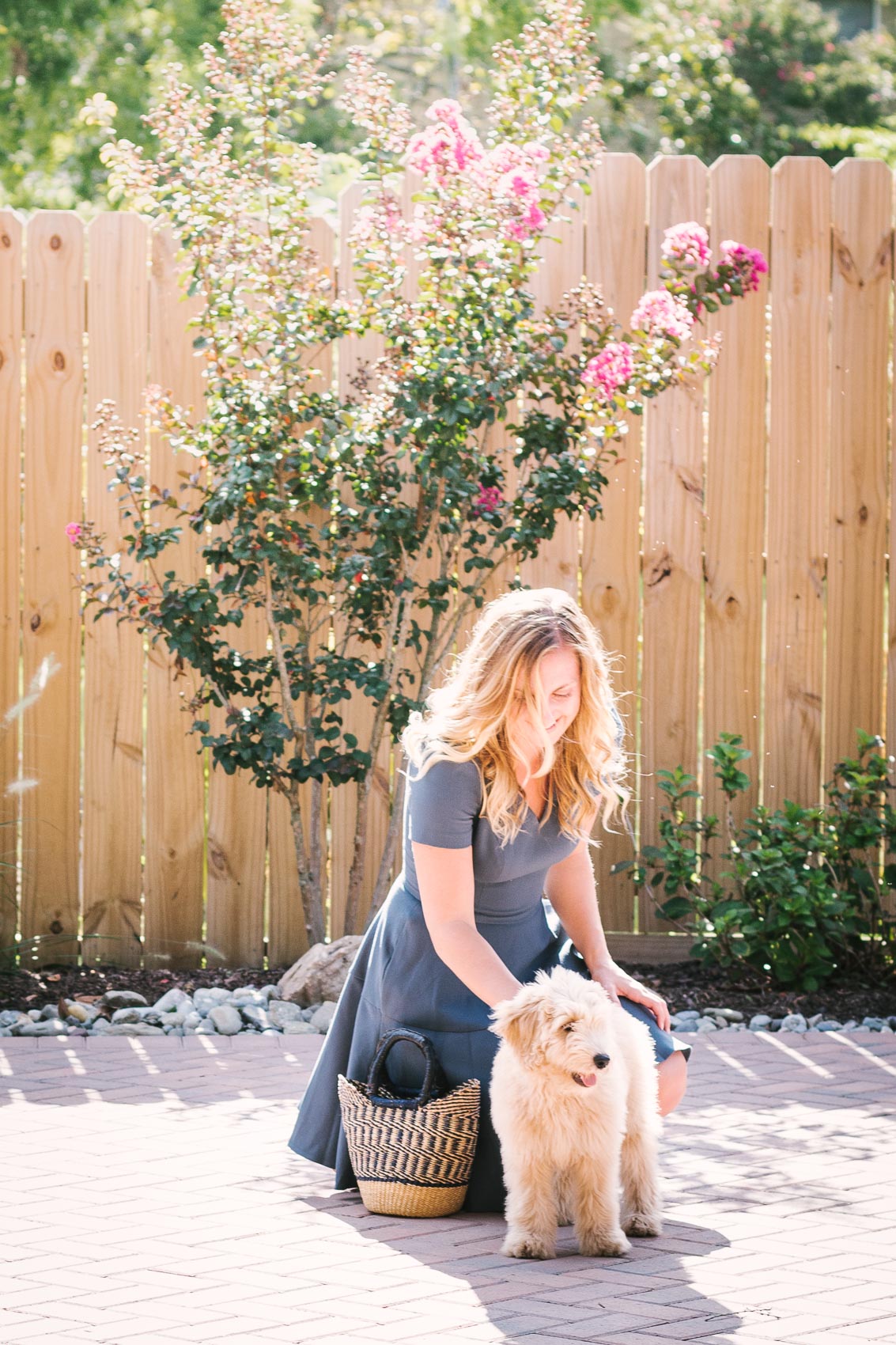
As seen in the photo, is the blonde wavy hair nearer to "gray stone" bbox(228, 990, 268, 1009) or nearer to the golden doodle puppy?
the golden doodle puppy

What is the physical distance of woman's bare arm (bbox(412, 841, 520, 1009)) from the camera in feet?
10.4

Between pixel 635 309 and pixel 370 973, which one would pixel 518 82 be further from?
pixel 370 973

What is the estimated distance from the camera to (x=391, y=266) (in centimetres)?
512

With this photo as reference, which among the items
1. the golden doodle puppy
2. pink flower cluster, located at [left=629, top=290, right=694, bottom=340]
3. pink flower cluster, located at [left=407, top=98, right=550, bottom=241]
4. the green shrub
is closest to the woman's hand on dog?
the golden doodle puppy

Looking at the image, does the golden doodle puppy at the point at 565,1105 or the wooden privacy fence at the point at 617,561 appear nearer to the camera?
the golden doodle puppy at the point at 565,1105

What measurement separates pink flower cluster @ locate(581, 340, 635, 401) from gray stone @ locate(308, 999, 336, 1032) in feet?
7.03

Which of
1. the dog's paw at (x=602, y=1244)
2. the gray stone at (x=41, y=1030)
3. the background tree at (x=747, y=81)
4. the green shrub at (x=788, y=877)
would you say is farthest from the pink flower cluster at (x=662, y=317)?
the background tree at (x=747, y=81)

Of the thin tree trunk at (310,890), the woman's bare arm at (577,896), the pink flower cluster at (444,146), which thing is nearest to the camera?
the woman's bare arm at (577,896)

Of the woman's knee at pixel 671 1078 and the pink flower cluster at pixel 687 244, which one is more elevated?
the pink flower cluster at pixel 687 244

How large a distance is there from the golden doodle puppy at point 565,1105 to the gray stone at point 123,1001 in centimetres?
225

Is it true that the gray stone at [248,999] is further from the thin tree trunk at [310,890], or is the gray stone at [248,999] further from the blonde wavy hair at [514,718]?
the blonde wavy hair at [514,718]

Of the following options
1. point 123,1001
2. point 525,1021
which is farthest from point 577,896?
point 123,1001

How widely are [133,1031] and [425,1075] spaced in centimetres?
179

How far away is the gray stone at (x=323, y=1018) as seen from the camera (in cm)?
485
